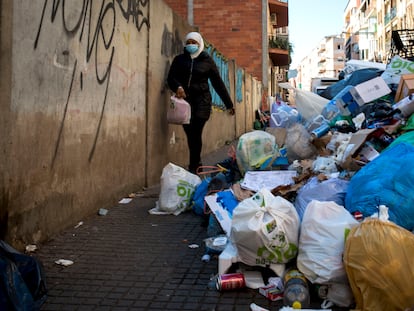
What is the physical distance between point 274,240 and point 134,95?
311cm

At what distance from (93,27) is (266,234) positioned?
2666mm

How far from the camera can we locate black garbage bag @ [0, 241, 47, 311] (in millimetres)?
1995

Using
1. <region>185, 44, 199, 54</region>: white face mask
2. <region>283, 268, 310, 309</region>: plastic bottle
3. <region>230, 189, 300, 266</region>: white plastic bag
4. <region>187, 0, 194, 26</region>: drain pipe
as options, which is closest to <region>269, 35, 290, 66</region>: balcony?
<region>187, 0, 194, 26</region>: drain pipe

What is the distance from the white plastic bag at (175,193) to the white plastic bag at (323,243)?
199cm

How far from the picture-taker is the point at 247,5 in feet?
73.7

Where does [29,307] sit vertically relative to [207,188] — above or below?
below

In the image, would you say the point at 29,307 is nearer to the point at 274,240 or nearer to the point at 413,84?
the point at 274,240

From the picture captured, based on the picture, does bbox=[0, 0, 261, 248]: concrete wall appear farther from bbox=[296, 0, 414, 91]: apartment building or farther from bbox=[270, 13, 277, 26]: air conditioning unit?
bbox=[270, 13, 277, 26]: air conditioning unit

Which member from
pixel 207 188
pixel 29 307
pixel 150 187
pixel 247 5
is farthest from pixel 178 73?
pixel 247 5

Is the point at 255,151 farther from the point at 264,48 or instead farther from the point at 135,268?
the point at 264,48

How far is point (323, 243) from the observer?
2.43 metres

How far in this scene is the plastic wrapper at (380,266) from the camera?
2013 millimetres

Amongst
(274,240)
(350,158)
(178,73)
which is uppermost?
(178,73)

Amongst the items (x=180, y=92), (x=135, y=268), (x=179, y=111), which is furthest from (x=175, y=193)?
(x=180, y=92)
